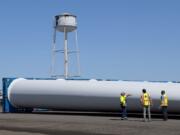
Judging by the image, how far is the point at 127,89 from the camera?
28562 mm

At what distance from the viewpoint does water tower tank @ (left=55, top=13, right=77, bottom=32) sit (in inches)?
2035

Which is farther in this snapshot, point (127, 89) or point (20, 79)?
point (20, 79)

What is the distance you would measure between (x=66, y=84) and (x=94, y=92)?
2131 mm

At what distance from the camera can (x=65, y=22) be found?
5166cm

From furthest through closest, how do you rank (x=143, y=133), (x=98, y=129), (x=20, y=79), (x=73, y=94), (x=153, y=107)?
(x=20, y=79)
(x=73, y=94)
(x=153, y=107)
(x=98, y=129)
(x=143, y=133)

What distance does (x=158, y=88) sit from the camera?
92.1 feet

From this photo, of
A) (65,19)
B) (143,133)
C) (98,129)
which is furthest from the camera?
(65,19)

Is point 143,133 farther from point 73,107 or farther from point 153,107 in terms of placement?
point 73,107

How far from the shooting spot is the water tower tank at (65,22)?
51688mm

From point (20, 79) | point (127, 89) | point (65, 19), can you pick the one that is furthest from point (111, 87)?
point (65, 19)

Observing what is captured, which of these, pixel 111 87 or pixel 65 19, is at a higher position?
pixel 65 19

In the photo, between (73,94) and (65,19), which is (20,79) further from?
(65,19)

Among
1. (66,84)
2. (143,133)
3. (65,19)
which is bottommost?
(143,133)

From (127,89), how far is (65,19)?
24713 millimetres
